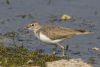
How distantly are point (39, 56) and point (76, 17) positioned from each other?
13.7ft

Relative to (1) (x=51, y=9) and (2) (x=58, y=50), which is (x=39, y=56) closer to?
(2) (x=58, y=50)

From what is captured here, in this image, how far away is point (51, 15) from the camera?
1641cm

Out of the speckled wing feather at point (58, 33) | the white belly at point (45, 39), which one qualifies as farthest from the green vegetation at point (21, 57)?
the speckled wing feather at point (58, 33)

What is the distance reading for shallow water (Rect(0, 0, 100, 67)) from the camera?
13.8m

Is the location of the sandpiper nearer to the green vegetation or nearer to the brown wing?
the brown wing

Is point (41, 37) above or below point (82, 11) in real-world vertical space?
below

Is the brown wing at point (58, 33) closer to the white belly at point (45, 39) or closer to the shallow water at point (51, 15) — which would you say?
the white belly at point (45, 39)

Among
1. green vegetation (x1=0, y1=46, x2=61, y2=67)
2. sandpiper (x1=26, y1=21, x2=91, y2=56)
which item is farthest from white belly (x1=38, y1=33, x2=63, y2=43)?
green vegetation (x1=0, y1=46, x2=61, y2=67)

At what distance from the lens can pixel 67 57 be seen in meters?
12.5

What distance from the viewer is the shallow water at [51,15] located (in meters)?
13.8

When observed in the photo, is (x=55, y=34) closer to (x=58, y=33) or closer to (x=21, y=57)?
(x=58, y=33)

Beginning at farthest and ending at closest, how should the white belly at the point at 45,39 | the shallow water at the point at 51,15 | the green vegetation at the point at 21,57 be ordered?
1. the shallow water at the point at 51,15
2. the white belly at the point at 45,39
3. the green vegetation at the point at 21,57

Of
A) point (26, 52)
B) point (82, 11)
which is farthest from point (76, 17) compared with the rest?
point (26, 52)

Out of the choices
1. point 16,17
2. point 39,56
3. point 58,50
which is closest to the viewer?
point 39,56
